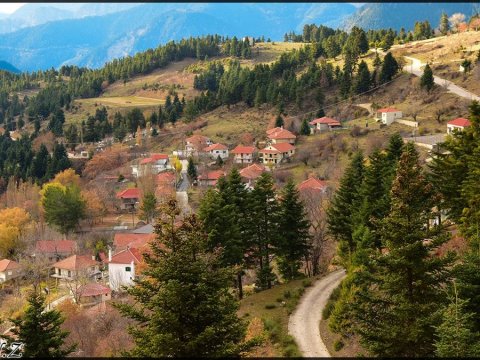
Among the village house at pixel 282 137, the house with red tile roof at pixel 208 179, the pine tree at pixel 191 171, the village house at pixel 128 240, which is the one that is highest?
the village house at pixel 282 137

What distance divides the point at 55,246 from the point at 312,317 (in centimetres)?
2780

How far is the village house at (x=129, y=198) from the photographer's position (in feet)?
165

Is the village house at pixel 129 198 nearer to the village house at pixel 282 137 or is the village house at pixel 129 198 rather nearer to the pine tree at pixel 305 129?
the village house at pixel 282 137

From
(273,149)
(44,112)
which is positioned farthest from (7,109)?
(273,149)

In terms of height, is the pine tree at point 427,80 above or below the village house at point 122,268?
above

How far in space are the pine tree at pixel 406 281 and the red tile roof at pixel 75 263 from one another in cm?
2881

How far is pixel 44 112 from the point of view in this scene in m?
98.2

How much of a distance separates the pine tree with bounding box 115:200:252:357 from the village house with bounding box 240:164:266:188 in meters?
38.3

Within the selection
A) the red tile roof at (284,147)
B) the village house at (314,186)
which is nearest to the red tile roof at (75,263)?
the village house at (314,186)

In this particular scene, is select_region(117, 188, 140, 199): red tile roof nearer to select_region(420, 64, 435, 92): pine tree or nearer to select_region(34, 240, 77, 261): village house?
select_region(34, 240, 77, 261): village house

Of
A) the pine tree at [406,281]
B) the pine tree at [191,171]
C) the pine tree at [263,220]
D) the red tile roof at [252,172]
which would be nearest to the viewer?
the pine tree at [406,281]

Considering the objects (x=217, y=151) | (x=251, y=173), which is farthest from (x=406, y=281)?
(x=217, y=151)

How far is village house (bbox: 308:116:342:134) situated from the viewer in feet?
190

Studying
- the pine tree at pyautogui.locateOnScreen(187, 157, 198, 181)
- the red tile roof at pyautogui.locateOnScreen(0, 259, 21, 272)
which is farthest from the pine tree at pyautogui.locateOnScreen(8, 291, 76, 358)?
the pine tree at pyautogui.locateOnScreen(187, 157, 198, 181)
